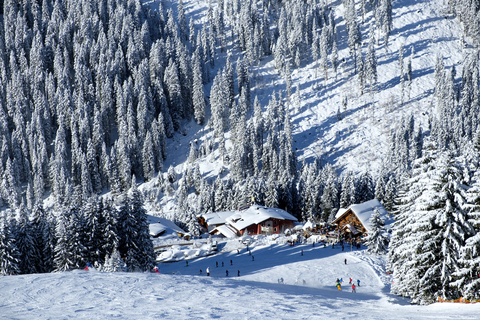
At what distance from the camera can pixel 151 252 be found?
4281cm

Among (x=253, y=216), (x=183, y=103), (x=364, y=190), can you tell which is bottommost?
(x=253, y=216)

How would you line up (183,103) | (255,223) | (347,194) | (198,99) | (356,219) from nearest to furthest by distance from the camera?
1. (356,219)
2. (255,223)
3. (347,194)
4. (198,99)
5. (183,103)

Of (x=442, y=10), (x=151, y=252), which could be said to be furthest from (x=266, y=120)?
(x=442, y=10)

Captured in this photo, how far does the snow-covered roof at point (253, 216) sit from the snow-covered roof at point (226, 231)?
960 mm

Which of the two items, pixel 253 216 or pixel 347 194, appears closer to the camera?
pixel 253 216

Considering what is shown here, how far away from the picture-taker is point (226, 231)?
70.1 m

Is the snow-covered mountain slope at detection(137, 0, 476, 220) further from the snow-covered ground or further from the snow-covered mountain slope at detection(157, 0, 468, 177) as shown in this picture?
the snow-covered ground

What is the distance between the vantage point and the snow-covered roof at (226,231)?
68825 millimetres

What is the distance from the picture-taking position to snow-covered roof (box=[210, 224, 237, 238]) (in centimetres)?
6882

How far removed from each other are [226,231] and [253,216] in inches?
214

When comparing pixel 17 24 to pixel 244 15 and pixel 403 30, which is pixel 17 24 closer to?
pixel 244 15

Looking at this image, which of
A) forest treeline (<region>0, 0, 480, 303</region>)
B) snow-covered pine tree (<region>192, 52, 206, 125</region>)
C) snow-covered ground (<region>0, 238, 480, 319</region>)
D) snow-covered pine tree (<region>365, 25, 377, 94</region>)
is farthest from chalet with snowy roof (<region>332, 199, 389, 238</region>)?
snow-covered pine tree (<region>192, 52, 206, 125</region>)

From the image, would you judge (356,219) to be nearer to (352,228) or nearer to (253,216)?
(352,228)

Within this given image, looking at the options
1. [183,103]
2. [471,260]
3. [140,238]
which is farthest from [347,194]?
[183,103]
